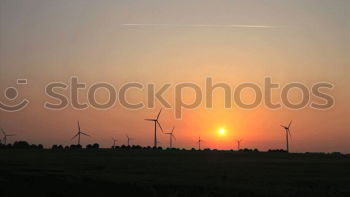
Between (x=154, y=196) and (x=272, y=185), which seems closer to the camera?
(x=154, y=196)

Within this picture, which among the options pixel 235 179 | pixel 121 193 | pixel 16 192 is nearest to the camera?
pixel 16 192

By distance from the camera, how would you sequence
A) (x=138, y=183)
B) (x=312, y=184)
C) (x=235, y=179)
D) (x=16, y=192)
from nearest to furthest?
1. (x=16, y=192)
2. (x=138, y=183)
3. (x=312, y=184)
4. (x=235, y=179)

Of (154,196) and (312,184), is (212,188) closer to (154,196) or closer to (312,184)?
(154,196)

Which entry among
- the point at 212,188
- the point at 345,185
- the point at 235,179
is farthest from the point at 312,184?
the point at 212,188

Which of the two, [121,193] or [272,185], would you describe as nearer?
[121,193]

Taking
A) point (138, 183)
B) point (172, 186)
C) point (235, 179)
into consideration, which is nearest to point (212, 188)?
point (172, 186)

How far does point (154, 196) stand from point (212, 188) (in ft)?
33.2

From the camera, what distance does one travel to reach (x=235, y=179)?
65.3 m

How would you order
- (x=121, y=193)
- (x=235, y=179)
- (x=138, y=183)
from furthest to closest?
(x=235, y=179) → (x=138, y=183) → (x=121, y=193)

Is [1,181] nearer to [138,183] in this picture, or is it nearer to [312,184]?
[138,183]

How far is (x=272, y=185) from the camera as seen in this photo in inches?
2293

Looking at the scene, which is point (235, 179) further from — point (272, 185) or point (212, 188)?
point (212, 188)

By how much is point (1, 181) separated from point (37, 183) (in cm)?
404

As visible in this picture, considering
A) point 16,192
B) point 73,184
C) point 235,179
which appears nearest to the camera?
point 16,192
